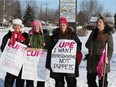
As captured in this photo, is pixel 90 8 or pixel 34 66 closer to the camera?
pixel 34 66

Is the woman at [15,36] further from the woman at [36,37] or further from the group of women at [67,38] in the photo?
the woman at [36,37]

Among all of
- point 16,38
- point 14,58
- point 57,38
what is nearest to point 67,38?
point 57,38

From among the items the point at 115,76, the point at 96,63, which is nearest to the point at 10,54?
the point at 96,63

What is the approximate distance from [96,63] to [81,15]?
88602 mm

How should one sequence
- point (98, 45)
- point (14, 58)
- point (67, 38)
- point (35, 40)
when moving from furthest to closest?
point (14, 58), point (35, 40), point (67, 38), point (98, 45)

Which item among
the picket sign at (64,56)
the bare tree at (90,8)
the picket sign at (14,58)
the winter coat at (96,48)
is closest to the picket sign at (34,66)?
the picket sign at (14,58)

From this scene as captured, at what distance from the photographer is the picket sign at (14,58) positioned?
6887mm

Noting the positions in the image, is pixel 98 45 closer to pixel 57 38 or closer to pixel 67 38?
pixel 67 38

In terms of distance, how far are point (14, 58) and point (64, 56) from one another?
41.4 inches

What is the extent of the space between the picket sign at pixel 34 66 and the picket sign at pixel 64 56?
10.1 inches

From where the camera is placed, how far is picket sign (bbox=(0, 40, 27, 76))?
689 centimetres

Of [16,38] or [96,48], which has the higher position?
[16,38]

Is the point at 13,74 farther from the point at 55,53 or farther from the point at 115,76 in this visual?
the point at 115,76

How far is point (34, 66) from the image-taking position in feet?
22.9
